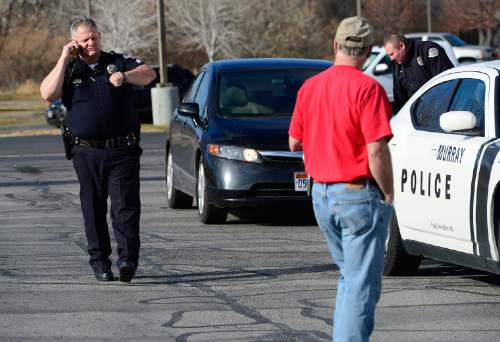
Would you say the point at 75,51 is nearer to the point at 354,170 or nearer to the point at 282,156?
the point at 282,156

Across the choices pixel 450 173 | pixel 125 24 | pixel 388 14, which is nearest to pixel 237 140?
pixel 450 173

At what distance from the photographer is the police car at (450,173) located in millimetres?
8406

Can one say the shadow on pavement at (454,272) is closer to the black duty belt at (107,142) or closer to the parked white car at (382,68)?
the black duty belt at (107,142)

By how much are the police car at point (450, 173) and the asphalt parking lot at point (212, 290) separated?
30 centimetres

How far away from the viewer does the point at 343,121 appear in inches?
243

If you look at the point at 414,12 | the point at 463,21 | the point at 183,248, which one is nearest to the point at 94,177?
the point at 183,248

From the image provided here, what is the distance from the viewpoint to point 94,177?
9.80 meters

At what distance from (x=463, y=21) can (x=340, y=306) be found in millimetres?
64539

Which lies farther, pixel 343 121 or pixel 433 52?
pixel 433 52

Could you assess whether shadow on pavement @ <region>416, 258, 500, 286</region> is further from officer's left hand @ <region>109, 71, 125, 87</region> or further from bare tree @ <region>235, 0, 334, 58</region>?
bare tree @ <region>235, 0, 334, 58</region>

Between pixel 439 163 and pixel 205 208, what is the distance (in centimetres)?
446

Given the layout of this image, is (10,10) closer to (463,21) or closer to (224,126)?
(463,21)

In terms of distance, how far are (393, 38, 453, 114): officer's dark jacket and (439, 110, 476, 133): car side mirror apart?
4.76m

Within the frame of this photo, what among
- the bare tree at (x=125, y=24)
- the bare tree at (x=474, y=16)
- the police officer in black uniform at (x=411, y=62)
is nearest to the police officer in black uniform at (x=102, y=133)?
the police officer in black uniform at (x=411, y=62)
